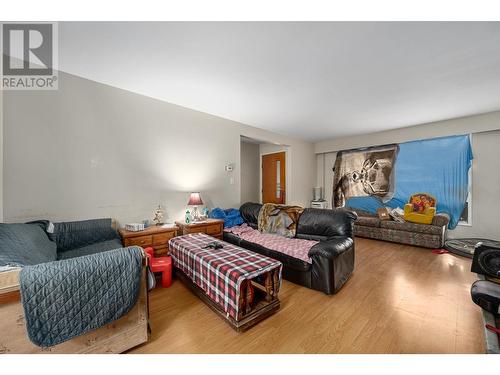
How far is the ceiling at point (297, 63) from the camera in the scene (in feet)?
5.07

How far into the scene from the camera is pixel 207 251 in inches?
80.0

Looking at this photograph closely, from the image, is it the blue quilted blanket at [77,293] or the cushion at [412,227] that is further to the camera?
the cushion at [412,227]

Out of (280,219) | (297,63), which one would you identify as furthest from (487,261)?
(297,63)

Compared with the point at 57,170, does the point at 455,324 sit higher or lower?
lower

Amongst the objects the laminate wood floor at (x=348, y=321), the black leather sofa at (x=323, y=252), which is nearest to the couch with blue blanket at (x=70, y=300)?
the laminate wood floor at (x=348, y=321)

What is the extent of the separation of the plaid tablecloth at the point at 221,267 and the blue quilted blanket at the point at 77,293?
64 cm

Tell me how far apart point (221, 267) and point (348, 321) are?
1.22 m

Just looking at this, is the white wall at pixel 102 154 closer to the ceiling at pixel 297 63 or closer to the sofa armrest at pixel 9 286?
the ceiling at pixel 297 63

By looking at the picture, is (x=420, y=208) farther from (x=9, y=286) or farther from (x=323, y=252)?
(x=9, y=286)

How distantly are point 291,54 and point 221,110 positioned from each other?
1.75 m

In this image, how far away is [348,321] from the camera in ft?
5.45
